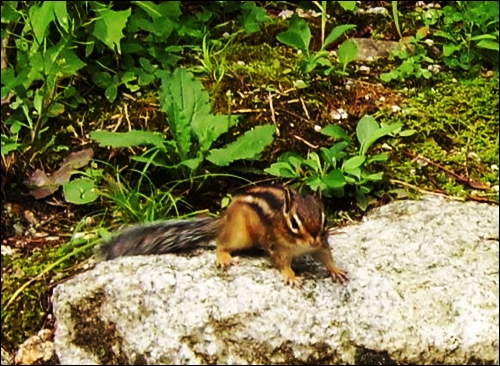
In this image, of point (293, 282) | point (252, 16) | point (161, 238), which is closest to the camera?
point (293, 282)

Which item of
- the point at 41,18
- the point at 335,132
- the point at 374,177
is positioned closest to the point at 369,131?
the point at 335,132

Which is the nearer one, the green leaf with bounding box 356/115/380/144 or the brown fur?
the brown fur

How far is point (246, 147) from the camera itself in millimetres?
4441

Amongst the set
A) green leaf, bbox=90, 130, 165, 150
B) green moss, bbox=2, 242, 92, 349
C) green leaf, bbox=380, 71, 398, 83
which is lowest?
green moss, bbox=2, 242, 92, 349

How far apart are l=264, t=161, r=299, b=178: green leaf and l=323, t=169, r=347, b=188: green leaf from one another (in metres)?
0.14

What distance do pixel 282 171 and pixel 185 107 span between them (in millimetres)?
501

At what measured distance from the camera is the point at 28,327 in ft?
13.2

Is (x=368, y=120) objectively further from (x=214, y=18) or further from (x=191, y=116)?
(x=214, y=18)

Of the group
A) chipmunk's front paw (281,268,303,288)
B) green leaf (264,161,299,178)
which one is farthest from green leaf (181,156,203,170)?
chipmunk's front paw (281,268,303,288)

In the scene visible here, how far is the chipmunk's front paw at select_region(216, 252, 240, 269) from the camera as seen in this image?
3891 mm

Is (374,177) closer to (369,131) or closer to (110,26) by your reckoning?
(369,131)

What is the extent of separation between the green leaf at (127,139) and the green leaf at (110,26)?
0.39 meters

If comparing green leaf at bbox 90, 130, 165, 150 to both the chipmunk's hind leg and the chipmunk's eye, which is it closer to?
the chipmunk's hind leg

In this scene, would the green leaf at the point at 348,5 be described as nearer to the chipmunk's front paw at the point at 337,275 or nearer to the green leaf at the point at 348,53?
the green leaf at the point at 348,53
